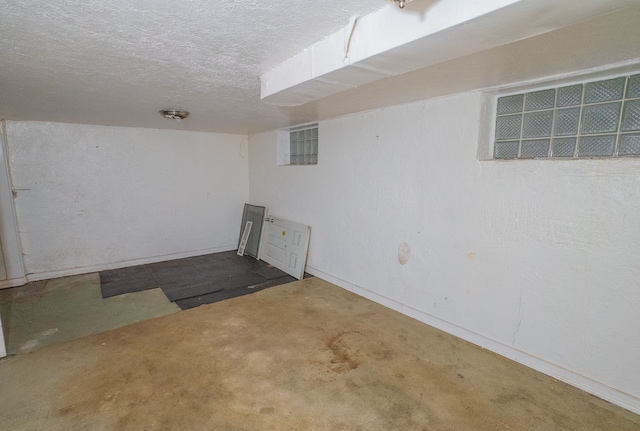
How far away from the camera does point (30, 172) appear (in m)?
3.74

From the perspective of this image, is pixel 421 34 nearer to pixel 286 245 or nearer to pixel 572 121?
pixel 572 121

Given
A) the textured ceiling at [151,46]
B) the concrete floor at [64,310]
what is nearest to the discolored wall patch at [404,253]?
the textured ceiling at [151,46]

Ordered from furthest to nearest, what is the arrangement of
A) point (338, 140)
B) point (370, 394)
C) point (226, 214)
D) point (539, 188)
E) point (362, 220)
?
point (226, 214)
point (338, 140)
point (362, 220)
point (539, 188)
point (370, 394)

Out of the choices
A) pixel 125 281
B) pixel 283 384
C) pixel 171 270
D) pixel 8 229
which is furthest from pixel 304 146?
pixel 8 229

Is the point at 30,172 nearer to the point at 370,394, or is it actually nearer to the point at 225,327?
the point at 225,327

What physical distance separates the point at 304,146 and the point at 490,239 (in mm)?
2872

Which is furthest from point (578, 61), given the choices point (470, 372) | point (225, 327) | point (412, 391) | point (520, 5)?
point (225, 327)

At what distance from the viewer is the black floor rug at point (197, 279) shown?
3.48 meters

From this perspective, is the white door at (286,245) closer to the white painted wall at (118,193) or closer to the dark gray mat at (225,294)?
the dark gray mat at (225,294)

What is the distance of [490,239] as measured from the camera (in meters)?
2.37

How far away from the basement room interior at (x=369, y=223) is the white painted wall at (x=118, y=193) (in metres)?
0.06

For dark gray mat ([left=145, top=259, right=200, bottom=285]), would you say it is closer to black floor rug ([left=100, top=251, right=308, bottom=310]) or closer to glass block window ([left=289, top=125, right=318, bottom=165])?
black floor rug ([left=100, top=251, right=308, bottom=310])

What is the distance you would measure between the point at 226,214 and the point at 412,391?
435cm

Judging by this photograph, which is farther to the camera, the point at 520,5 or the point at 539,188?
the point at 539,188
